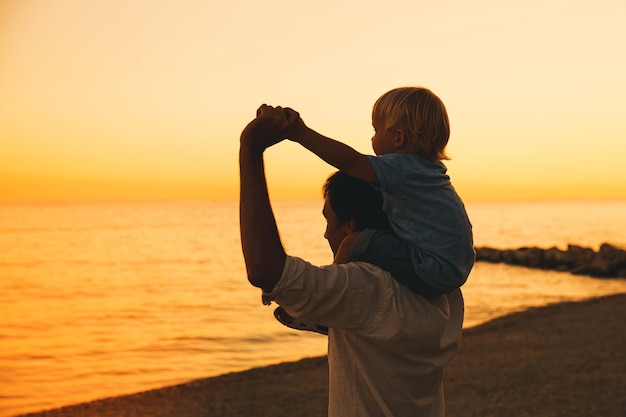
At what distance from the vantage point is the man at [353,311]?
1.43 metres

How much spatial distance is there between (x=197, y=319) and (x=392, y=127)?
15171 millimetres

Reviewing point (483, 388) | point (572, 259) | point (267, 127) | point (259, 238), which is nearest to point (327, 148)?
point (267, 127)

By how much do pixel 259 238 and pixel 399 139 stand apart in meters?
0.67

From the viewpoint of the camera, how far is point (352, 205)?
180 cm

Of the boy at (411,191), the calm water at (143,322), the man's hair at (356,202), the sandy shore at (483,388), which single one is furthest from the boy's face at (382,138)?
the calm water at (143,322)

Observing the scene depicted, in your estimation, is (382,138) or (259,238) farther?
(382,138)

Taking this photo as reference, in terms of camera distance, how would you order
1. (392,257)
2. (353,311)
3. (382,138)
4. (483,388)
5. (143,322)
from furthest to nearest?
(143,322), (483,388), (382,138), (392,257), (353,311)

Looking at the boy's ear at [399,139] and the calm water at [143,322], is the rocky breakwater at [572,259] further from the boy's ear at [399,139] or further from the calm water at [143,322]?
the boy's ear at [399,139]

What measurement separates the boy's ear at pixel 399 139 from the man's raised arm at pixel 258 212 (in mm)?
527

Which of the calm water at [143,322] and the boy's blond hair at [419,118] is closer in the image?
the boy's blond hair at [419,118]

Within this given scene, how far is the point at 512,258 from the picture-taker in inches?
1473

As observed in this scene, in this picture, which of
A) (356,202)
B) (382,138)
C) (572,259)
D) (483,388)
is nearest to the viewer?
(356,202)

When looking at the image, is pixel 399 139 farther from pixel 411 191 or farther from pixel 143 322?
pixel 143 322

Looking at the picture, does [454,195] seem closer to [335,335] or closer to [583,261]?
[335,335]
